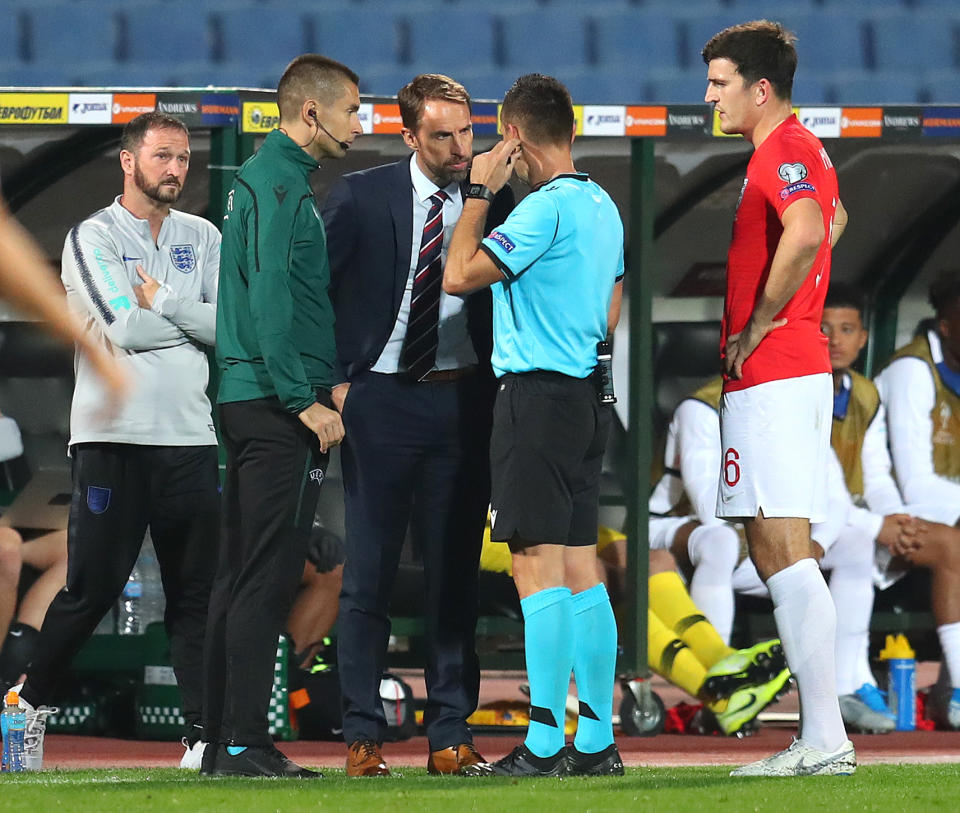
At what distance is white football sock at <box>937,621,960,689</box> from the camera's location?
607 cm

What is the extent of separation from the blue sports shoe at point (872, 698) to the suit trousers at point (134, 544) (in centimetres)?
261

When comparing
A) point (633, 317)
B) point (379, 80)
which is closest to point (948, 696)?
point (633, 317)

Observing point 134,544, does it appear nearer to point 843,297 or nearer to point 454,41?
point 843,297

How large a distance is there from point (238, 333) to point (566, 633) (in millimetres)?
1024

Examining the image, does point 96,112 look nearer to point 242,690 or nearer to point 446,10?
point 242,690

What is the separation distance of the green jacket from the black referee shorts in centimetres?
45

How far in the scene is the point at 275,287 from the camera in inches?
147

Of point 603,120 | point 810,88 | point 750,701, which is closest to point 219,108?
point 603,120

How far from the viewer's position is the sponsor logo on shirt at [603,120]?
5.53 m

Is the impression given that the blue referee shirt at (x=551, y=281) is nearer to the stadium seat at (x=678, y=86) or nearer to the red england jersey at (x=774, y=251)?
the red england jersey at (x=774, y=251)

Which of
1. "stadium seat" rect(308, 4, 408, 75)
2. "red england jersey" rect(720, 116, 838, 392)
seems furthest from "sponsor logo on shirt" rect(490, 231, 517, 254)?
"stadium seat" rect(308, 4, 408, 75)

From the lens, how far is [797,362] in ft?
12.7

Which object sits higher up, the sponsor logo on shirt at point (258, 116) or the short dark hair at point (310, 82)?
the sponsor logo on shirt at point (258, 116)

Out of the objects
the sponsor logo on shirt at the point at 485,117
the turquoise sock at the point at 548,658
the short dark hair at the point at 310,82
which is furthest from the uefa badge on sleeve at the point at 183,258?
the turquoise sock at the point at 548,658
